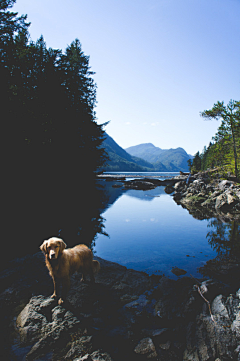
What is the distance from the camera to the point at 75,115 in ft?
86.1

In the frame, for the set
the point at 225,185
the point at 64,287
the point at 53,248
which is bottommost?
the point at 64,287

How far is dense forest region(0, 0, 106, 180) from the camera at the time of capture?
16.0 metres

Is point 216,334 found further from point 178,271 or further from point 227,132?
point 227,132

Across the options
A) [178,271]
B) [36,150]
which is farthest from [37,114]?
[178,271]

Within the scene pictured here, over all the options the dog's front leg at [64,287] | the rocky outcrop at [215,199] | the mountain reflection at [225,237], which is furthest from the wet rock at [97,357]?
the rocky outcrop at [215,199]

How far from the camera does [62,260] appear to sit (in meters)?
4.94

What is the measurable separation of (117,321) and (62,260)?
214 cm

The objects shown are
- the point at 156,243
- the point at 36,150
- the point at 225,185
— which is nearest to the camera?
the point at 156,243

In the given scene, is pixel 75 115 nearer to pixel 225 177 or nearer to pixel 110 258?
pixel 110 258

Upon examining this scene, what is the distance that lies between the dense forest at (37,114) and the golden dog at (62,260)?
13.0m

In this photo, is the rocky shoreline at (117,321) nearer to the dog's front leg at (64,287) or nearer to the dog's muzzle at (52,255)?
the dog's front leg at (64,287)

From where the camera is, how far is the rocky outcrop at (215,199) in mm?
20812

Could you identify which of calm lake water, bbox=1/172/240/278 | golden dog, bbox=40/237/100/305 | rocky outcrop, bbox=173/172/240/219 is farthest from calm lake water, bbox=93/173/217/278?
rocky outcrop, bbox=173/172/240/219

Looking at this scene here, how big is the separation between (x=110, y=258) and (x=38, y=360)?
6.08m
